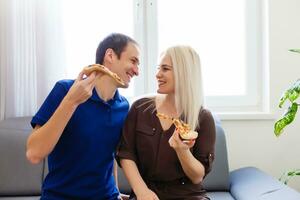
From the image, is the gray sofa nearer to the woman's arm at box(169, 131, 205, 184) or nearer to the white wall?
the white wall

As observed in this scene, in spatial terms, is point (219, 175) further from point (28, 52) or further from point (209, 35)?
point (28, 52)

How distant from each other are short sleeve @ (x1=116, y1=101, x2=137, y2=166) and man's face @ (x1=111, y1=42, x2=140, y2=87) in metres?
0.17

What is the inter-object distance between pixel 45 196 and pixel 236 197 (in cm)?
103

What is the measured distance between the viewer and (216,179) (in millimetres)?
2053

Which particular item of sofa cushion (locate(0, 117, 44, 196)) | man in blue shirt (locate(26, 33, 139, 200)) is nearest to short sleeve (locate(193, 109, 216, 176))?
man in blue shirt (locate(26, 33, 139, 200))

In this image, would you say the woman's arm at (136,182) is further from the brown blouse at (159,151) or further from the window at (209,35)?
the window at (209,35)

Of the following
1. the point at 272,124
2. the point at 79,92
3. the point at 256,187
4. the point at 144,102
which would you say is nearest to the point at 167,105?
the point at 144,102

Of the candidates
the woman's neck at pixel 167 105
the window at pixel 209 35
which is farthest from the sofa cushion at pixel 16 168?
the woman's neck at pixel 167 105

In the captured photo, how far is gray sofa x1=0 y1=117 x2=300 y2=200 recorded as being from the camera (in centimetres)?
197

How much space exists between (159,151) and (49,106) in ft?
1.46

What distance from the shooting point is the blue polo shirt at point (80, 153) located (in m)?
1.28

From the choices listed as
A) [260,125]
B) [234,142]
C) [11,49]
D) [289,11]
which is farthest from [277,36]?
[11,49]

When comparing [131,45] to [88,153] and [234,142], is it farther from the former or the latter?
[234,142]

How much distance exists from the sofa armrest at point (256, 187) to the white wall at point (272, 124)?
20cm
